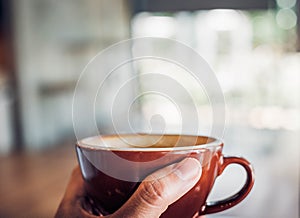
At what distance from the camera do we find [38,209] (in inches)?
66.2

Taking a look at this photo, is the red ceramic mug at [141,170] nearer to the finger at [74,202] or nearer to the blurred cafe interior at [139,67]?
the finger at [74,202]

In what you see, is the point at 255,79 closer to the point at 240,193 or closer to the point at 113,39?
the point at 113,39

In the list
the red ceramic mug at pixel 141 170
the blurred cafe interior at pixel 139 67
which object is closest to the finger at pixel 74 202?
the red ceramic mug at pixel 141 170

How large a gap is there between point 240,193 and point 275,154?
8.00ft

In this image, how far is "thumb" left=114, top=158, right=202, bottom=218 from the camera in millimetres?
361

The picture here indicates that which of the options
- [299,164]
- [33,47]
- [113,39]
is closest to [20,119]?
[33,47]

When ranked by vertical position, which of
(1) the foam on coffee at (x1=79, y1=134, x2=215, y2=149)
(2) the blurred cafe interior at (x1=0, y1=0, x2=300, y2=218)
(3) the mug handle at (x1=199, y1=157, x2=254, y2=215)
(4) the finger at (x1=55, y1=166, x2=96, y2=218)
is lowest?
(2) the blurred cafe interior at (x1=0, y1=0, x2=300, y2=218)

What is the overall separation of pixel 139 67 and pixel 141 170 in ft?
12.4

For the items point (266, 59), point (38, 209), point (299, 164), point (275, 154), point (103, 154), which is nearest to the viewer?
Answer: point (103, 154)

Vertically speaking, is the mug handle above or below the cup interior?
below

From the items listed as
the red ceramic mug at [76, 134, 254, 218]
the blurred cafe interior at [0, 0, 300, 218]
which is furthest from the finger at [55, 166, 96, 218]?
the blurred cafe interior at [0, 0, 300, 218]

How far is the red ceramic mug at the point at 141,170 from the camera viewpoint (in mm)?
372

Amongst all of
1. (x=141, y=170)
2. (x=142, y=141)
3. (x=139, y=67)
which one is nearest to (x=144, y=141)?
(x=142, y=141)

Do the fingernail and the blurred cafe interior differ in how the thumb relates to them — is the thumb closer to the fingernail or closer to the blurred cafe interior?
the fingernail
